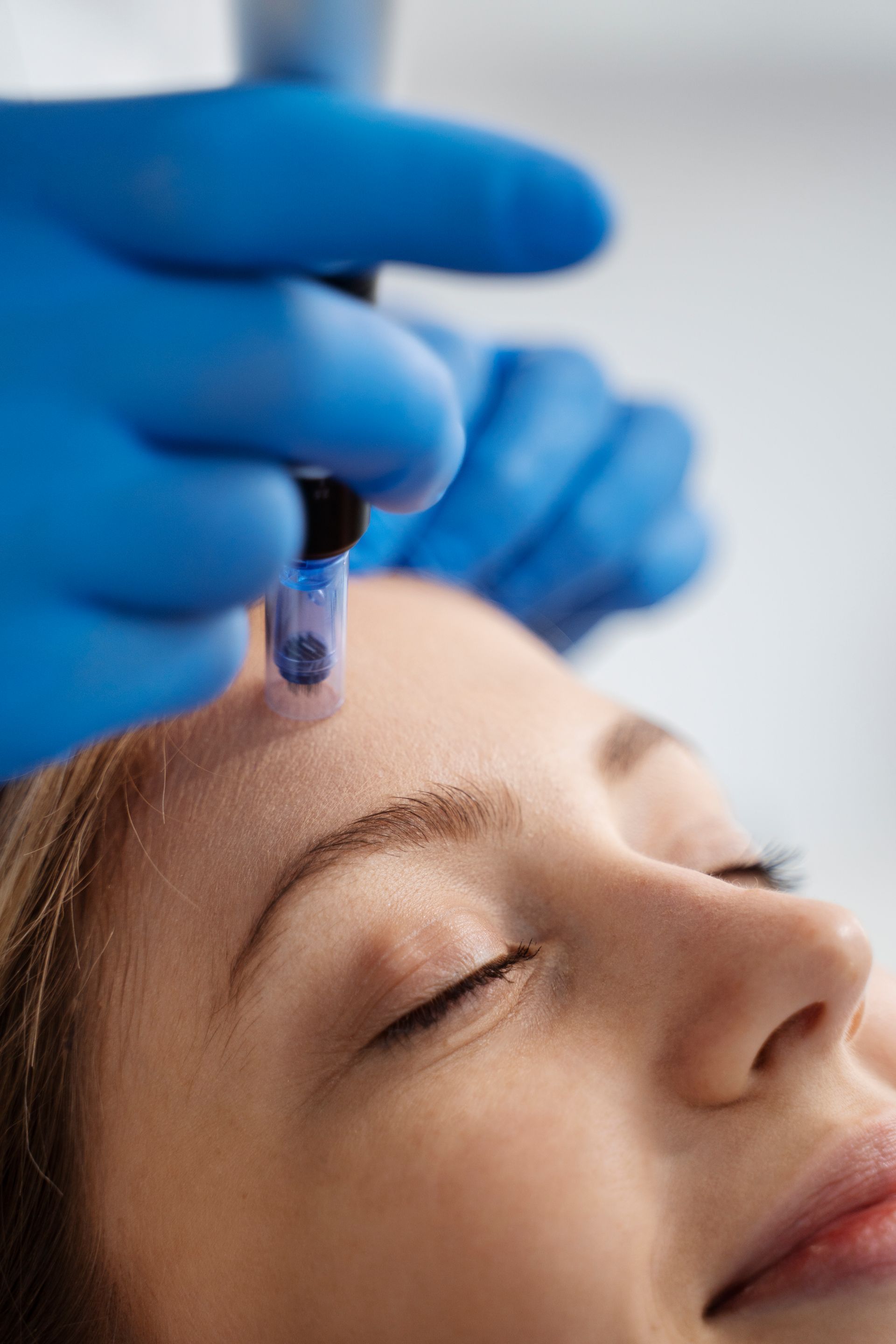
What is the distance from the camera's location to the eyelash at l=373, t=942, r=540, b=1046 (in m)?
0.68

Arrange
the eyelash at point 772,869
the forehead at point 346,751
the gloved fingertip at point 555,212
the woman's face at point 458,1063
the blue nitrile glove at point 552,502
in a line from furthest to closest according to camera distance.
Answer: the blue nitrile glove at point 552,502, the eyelash at point 772,869, the forehead at point 346,751, the woman's face at point 458,1063, the gloved fingertip at point 555,212

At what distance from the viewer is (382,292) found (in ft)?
6.40

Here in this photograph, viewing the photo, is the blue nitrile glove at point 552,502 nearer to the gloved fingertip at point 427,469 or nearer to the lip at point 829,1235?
the gloved fingertip at point 427,469

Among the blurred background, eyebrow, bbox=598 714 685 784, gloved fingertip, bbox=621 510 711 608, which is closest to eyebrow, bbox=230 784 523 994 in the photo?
eyebrow, bbox=598 714 685 784

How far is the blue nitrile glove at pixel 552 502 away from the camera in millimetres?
1335

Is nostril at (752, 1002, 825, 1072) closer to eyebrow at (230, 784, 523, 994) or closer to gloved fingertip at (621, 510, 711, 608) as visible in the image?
eyebrow at (230, 784, 523, 994)

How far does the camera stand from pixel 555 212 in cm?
51

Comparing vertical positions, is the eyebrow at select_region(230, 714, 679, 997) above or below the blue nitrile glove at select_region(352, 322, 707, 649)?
above

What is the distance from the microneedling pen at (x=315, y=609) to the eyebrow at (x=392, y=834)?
0.10m

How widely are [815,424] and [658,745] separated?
1.65m

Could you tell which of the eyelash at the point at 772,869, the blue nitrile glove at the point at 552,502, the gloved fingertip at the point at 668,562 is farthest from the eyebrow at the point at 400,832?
the gloved fingertip at the point at 668,562

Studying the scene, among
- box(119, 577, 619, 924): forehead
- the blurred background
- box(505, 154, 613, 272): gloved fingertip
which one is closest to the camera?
box(505, 154, 613, 272): gloved fingertip

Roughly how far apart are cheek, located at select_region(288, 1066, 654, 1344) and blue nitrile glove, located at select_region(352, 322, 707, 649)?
2.32 feet

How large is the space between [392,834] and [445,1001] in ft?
0.34
